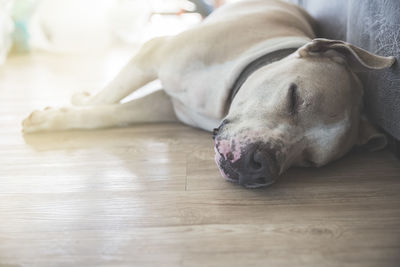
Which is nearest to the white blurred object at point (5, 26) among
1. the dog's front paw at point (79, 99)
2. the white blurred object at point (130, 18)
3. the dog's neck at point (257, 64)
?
the white blurred object at point (130, 18)

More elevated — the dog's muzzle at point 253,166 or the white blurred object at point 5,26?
the dog's muzzle at point 253,166

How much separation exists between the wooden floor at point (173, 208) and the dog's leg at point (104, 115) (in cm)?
7

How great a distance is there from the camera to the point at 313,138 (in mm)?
1517

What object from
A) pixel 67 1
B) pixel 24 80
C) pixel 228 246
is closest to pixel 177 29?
pixel 67 1

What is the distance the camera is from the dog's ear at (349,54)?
5.06ft

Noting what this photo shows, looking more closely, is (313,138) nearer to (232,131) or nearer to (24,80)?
(232,131)

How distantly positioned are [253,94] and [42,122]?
103 centimetres

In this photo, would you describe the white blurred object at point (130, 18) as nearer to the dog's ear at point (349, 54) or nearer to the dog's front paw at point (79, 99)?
the dog's front paw at point (79, 99)

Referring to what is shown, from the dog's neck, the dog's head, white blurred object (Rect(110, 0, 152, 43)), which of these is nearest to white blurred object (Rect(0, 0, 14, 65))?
white blurred object (Rect(110, 0, 152, 43))

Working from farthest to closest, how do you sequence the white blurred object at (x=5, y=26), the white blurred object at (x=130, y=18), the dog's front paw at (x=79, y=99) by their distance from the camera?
the white blurred object at (x=130, y=18) → the white blurred object at (x=5, y=26) → the dog's front paw at (x=79, y=99)

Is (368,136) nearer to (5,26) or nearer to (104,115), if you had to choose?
(104,115)

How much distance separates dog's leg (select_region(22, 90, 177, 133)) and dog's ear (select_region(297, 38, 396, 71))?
0.81 metres

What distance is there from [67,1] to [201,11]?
1214 mm

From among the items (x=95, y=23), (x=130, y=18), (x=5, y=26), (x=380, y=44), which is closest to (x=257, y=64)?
(x=380, y=44)
